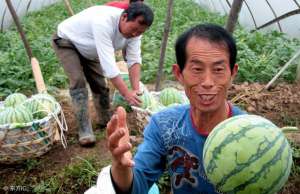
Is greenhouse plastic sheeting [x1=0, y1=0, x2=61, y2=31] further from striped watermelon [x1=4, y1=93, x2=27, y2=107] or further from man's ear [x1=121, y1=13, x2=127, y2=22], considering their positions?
man's ear [x1=121, y1=13, x2=127, y2=22]

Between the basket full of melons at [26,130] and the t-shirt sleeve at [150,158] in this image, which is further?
the basket full of melons at [26,130]

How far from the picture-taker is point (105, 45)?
171 inches

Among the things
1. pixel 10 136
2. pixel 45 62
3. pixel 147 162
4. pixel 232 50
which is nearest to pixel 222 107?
pixel 232 50

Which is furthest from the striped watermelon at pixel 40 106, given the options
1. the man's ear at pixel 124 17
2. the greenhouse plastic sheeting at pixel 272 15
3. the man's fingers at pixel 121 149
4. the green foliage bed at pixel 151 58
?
the greenhouse plastic sheeting at pixel 272 15

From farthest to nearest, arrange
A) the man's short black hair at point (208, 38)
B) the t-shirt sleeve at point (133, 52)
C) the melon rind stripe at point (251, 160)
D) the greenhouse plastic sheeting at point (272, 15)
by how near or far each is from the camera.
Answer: the greenhouse plastic sheeting at point (272, 15) < the t-shirt sleeve at point (133, 52) < the man's short black hair at point (208, 38) < the melon rind stripe at point (251, 160)

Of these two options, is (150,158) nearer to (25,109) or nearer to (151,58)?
(25,109)

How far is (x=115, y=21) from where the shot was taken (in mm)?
4438

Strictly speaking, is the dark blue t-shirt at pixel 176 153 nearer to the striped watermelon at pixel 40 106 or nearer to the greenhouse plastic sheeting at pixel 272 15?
the striped watermelon at pixel 40 106

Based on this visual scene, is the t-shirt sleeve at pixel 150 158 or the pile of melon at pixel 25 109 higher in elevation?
the t-shirt sleeve at pixel 150 158

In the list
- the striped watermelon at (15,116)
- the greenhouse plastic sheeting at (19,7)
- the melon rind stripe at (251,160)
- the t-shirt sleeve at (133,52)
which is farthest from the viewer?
the greenhouse plastic sheeting at (19,7)

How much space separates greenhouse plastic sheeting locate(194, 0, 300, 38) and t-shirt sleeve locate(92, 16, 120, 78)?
5.68 metres

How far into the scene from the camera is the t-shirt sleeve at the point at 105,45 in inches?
170

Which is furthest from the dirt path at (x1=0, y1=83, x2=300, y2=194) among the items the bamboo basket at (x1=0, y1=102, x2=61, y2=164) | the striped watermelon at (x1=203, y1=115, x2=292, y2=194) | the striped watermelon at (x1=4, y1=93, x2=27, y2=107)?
the striped watermelon at (x1=203, y1=115, x2=292, y2=194)

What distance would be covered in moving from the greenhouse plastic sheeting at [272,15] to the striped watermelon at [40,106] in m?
6.16
